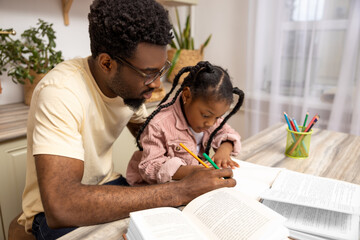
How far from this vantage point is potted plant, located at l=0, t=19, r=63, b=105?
1.55 metres

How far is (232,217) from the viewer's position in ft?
2.12

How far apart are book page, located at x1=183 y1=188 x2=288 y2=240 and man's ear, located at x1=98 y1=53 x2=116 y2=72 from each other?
21.0 inches

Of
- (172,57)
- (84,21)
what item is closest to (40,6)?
(84,21)

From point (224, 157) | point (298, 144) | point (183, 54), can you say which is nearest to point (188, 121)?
point (224, 157)

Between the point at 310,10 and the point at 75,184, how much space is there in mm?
1995

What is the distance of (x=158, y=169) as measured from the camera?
0.91 metres

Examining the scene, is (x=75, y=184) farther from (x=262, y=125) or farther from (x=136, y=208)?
(x=262, y=125)

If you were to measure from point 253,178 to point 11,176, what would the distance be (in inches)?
45.4

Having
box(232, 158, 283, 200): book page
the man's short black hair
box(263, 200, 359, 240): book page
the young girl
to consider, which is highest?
the man's short black hair

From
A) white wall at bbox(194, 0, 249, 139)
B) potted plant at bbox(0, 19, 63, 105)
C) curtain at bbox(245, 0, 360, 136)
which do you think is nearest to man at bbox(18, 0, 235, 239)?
potted plant at bbox(0, 19, 63, 105)

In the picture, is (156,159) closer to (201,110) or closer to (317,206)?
(201,110)

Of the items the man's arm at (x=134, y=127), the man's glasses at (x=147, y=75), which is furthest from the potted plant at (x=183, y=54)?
the man's glasses at (x=147, y=75)

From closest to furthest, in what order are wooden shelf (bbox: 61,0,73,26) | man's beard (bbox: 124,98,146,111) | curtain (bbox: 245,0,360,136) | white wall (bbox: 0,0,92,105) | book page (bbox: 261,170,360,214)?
book page (bbox: 261,170,360,214)
man's beard (bbox: 124,98,146,111)
white wall (bbox: 0,0,92,105)
wooden shelf (bbox: 61,0,73,26)
curtain (bbox: 245,0,360,136)

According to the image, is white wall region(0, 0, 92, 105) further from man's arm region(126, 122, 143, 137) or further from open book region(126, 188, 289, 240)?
open book region(126, 188, 289, 240)
